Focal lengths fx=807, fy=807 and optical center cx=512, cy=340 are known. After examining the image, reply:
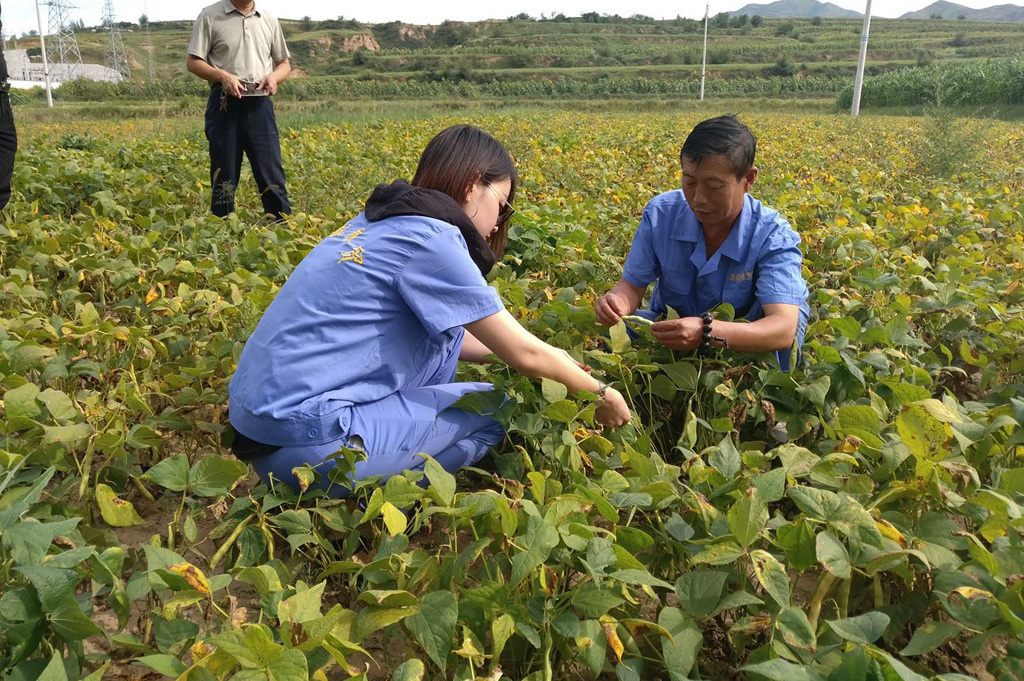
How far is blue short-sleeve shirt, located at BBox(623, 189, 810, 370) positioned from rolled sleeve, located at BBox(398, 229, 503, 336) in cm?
99

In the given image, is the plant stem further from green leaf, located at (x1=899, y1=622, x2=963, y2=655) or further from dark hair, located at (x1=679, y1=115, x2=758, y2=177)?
dark hair, located at (x1=679, y1=115, x2=758, y2=177)

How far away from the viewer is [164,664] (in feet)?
3.71

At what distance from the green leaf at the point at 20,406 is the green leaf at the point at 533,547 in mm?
1183

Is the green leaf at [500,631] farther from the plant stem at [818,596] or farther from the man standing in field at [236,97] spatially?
the man standing in field at [236,97]

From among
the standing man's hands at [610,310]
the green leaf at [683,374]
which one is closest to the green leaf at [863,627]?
the green leaf at [683,374]

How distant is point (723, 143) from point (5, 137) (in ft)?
9.49

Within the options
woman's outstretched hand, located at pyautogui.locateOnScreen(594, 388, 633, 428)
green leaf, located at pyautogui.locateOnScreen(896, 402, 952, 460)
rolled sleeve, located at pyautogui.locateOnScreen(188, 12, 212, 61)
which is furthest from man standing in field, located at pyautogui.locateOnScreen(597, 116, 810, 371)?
rolled sleeve, located at pyautogui.locateOnScreen(188, 12, 212, 61)

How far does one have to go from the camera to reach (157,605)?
1501 millimetres

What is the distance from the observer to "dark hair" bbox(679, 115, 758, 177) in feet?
7.30

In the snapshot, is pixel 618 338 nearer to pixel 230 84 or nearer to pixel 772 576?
pixel 772 576

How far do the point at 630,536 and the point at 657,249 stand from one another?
1.42m

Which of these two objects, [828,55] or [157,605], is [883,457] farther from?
[828,55]

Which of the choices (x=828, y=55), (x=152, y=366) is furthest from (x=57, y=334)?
(x=828, y=55)

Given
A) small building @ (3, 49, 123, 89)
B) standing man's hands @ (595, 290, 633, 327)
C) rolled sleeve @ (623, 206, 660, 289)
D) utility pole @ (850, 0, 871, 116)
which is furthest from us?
small building @ (3, 49, 123, 89)
